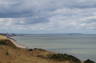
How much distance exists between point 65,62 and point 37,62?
346cm

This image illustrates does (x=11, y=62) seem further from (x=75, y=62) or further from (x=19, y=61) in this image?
(x=75, y=62)

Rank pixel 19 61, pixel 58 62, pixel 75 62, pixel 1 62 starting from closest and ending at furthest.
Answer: pixel 1 62
pixel 19 61
pixel 58 62
pixel 75 62

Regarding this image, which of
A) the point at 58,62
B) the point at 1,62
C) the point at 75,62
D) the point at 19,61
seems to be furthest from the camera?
the point at 75,62

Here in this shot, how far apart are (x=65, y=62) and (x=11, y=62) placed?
20.4 feet

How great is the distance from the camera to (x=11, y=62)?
2262cm

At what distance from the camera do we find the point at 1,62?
22.1 m

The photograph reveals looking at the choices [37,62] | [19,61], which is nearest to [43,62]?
[37,62]

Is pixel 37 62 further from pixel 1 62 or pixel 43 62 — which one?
pixel 1 62

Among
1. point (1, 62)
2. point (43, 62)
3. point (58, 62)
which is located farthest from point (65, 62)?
point (1, 62)

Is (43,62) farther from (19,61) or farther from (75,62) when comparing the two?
(75,62)

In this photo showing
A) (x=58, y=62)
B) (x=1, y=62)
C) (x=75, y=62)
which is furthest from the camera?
(x=75, y=62)

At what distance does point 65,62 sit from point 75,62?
198cm

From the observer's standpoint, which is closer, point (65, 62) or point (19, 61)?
point (19, 61)

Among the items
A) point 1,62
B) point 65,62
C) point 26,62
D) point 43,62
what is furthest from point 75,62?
point 1,62
